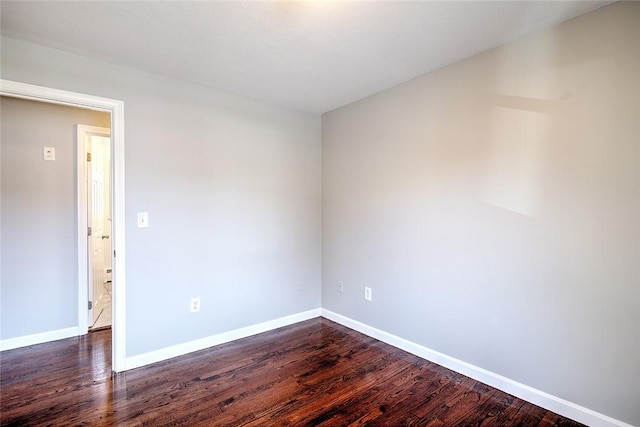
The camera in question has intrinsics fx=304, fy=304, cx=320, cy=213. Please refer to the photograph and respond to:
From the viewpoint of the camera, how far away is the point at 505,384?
2.11 metres

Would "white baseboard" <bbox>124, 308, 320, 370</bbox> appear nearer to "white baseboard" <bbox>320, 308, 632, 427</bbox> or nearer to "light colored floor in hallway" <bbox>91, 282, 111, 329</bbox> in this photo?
"white baseboard" <bbox>320, 308, 632, 427</bbox>

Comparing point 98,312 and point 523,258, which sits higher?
point 523,258

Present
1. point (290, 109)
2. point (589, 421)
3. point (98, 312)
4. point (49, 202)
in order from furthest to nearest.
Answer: point (98, 312)
point (290, 109)
point (49, 202)
point (589, 421)

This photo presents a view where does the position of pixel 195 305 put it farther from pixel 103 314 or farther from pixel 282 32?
pixel 282 32

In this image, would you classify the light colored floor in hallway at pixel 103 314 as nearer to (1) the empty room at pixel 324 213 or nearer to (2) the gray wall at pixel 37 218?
(1) the empty room at pixel 324 213

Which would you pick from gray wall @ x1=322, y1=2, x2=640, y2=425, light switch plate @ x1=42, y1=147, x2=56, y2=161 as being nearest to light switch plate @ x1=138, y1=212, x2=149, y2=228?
light switch plate @ x1=42, y1=147, x2=56, y2=161

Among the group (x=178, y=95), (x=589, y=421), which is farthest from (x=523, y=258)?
(x=178, y=95)

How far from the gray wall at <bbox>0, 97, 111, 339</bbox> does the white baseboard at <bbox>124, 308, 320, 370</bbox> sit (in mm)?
A: 1176

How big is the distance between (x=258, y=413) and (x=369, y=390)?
2.55 ft

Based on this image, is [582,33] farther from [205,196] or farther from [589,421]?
[205,196]

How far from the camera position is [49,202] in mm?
2980

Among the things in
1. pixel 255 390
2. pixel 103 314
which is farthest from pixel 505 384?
pixel 103 314

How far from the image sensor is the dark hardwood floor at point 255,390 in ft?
6.12

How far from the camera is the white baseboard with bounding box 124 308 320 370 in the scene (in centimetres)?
248
